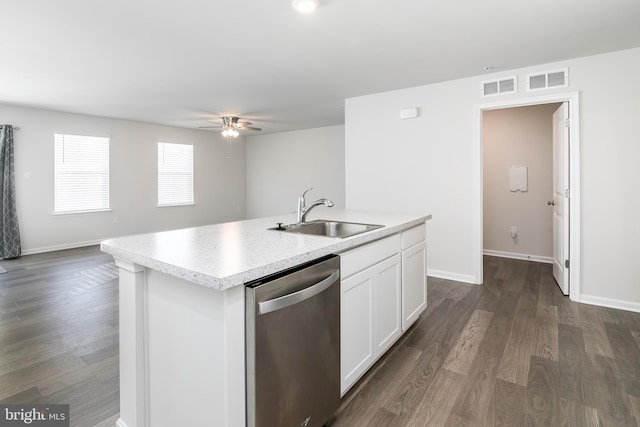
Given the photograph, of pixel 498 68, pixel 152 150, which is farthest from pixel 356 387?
pixel 152 150

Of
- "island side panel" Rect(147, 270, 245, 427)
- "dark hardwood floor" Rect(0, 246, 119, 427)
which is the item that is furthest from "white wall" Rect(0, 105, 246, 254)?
"island side panel" Rect(147, 270, 245, 427)

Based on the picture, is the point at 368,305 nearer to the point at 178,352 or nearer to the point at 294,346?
the point at 294,346

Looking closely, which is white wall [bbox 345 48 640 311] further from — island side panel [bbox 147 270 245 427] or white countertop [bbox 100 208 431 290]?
island side panel [bbox 147 270 245 427]

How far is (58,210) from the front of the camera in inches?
225

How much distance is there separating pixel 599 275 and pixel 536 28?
242 centimetres

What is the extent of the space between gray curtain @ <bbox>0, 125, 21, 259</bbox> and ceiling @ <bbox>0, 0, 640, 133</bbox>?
804 mm

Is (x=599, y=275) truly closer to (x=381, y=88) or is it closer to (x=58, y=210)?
(x=381, y=88)

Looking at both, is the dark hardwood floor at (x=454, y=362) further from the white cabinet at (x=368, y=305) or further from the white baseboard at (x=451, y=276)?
the white baseboard at (x=451, y=276)

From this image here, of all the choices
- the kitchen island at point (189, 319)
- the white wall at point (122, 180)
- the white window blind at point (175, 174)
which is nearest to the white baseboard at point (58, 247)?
the white wall at point (122, 180)

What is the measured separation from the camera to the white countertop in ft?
3.71

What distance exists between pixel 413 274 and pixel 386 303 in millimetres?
535

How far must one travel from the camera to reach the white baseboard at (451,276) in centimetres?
393

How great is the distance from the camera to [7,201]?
5.10 meters

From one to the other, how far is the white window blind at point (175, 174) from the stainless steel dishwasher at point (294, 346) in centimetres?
665
